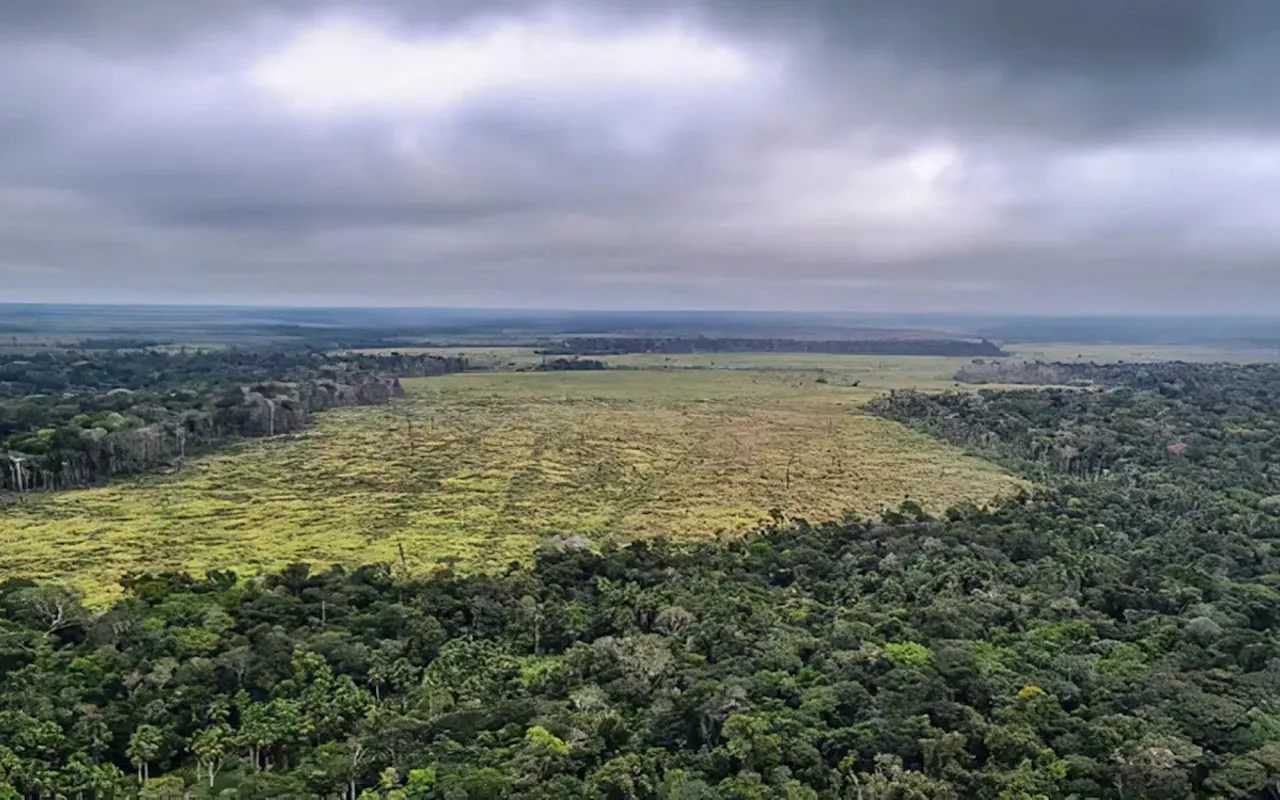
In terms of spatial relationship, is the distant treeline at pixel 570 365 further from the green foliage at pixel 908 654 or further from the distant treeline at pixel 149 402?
the green foliage at pixel 908 654

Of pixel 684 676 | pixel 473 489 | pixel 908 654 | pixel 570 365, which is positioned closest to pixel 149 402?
pixel 473 489

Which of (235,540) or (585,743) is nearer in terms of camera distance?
(585,743)

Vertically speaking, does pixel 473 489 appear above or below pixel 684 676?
below

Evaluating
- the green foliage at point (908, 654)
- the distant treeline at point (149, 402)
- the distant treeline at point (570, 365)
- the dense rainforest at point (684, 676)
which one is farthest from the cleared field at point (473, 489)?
the distant treeline at point (570, 365)

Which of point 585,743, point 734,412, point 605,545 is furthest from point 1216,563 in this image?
point 734,412

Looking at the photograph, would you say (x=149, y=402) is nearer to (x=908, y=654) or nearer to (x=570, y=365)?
(x=908, y=654)

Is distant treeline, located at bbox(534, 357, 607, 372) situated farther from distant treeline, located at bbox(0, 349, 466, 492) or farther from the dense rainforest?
the dense rainforest

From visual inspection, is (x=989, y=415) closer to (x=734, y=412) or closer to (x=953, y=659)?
(x=734, y=412)
